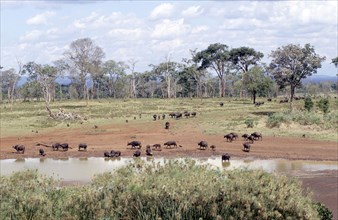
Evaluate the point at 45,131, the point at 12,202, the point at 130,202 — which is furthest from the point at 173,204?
the point at 45,131

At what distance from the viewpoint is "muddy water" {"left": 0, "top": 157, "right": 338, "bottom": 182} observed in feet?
98.3

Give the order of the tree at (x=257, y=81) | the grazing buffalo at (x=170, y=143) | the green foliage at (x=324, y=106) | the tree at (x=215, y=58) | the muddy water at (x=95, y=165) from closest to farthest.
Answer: the muddy water at (x=95, y=165), the grazing buffalo at (x=170, y=143), the green foliage at (x=324, y=106), the tree at (x=257, y=81), the tree at (x=215, y=58)

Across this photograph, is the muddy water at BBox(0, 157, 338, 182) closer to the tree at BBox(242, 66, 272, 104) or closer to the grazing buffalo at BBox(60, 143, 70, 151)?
the grazing buffalo at BBox(60, 143, 70, 151)

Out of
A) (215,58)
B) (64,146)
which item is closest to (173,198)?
(64,146)

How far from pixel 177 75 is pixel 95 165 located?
9125 centimetres

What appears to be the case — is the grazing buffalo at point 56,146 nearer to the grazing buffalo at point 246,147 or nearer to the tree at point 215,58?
the grazing buffalo at point 246,147

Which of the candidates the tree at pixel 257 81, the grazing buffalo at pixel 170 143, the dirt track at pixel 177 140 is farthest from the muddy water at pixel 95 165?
the tree at pixel 257 81

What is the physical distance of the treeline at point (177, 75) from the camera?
56969 mm

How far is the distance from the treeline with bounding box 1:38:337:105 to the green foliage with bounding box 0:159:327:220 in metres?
43.7

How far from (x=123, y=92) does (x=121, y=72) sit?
6736mm

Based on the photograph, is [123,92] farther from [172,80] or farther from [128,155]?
[128,155]

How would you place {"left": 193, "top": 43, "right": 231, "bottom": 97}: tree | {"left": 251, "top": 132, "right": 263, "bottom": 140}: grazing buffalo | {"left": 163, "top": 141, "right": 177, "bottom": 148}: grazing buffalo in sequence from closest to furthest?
{"left": 163, "top": 141, "right": 177, "bottom": 148}: grazing buffalo, {"left": 251, "top": 132, "right": 263, "bottom": 140}: grazing buffalo, {"left": 193, "top": 43, "right": 231, "bottom": 97}: tree

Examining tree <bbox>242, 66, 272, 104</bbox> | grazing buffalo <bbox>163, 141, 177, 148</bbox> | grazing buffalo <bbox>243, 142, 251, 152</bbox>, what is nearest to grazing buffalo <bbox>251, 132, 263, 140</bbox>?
grazing buffalo <bbox>243, 142, 251, 152</bbox>

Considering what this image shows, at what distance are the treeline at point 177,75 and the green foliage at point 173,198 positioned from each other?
43678 millimetres
